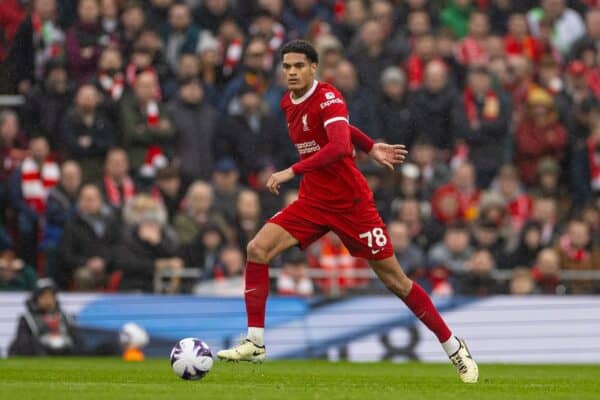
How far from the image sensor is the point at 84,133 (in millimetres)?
19562

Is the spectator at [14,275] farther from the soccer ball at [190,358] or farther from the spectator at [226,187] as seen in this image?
the soccer ball at [190,358]

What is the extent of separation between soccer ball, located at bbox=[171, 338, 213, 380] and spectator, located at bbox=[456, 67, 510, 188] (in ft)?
34.3

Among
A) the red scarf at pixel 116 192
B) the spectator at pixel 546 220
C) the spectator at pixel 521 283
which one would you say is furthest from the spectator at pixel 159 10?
the spectator at pixel 521 283

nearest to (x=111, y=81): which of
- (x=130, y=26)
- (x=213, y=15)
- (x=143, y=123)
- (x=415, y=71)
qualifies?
(x=143, y=123)

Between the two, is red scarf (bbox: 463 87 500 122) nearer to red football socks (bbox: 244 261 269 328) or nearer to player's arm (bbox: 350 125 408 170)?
player's arm (bbox: 350 125 408 170)

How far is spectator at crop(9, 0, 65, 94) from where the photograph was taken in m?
20.2

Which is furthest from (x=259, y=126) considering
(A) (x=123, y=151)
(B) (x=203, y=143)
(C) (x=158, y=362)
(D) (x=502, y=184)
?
(C) (x=158, y=362)

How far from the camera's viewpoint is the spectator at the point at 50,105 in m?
19.8

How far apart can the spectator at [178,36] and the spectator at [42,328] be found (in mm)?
5127

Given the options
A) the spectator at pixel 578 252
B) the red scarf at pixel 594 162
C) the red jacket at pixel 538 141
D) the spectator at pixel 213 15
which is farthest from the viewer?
the spectator at pixel 213 15

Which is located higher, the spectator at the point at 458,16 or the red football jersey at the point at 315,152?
the spectator at the point at 458,16

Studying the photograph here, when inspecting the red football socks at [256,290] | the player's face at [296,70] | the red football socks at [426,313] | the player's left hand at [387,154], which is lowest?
the red football socks at [426,313]

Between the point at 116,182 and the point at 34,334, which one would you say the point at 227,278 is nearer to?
the point at 116,182

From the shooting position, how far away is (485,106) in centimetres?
2138
